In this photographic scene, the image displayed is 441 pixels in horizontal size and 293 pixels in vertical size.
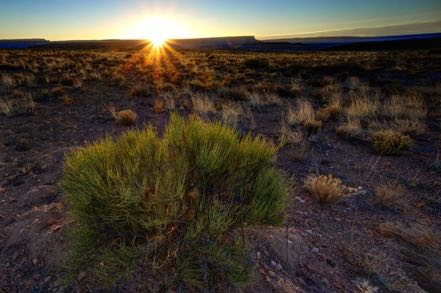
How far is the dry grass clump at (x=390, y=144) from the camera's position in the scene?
583 cm

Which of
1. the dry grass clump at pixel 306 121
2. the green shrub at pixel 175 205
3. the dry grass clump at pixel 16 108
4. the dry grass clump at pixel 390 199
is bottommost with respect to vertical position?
the dry grass clump at pixel 390 199

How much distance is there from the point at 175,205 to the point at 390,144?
533 centimetres

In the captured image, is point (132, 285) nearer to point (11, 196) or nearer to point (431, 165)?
point (11, 196)

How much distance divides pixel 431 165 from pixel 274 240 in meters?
4.08

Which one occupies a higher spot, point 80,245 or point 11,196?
point 80,245

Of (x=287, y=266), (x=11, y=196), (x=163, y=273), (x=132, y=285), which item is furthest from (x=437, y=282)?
(x=11, y=196)

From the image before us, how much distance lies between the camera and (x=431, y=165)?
529 centimetres

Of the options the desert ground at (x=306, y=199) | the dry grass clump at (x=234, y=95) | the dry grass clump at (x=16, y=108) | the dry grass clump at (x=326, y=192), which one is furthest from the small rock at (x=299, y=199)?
the dry grass clump at (x=16, y=108)

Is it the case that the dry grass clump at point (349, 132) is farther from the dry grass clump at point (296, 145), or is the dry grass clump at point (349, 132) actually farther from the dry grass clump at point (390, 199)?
the dry grass clump at point (390, 199)

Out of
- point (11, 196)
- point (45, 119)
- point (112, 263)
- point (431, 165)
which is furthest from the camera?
point (45, 119)

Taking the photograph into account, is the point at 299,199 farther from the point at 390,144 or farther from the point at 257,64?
the point at 257,64

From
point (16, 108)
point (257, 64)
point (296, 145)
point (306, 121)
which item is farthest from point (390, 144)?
A: point (257, 64)

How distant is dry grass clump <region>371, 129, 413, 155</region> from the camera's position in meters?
5.83

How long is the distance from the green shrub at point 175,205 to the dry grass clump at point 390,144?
14.1ft
